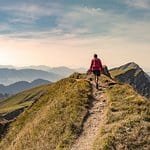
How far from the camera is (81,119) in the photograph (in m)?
38.9

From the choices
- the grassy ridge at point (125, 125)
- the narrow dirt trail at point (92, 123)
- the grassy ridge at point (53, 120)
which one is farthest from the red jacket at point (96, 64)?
the grassy ridge at point (125, 125)

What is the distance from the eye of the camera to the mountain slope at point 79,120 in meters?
33.5

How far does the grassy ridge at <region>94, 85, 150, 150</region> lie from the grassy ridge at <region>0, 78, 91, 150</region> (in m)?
3.20

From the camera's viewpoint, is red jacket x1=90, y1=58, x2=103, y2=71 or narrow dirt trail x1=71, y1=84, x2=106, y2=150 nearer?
narrow dirt trail x1=71, y1=84, x2=106, y2=150

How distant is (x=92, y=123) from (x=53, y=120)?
4810mm

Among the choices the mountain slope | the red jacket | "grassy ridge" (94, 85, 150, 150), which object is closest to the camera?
"grassy ridge" (94, 85, 150, 150)

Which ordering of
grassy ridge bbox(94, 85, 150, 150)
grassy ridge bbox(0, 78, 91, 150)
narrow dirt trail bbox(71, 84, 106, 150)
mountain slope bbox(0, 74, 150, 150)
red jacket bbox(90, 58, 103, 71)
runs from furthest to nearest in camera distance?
red jacket bbox(90, 58, 103, 71) < grassy ridge bbox(0, 78, 91, 150) < narrow dirt trail bbox(71, 84, 106, 150) < mountain slope bbox(0, 74, 150, 150) < grassy ridge bbox(94, 85, 150, 150)

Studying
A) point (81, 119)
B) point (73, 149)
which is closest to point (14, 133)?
point (81, 119)

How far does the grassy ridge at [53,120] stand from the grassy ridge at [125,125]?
3.20 metres

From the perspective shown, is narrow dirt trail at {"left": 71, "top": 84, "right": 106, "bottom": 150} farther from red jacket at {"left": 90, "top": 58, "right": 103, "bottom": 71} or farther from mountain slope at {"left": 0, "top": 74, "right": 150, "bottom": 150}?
red jacket at {"left": 90, "top": 58, "right": 103, "bottom": 71}

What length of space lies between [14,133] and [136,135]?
58.0ft

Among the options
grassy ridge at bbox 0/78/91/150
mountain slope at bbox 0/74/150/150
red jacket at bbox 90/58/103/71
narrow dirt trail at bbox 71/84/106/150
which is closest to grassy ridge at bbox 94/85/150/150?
mountain slope at bbox 0/74/150/150

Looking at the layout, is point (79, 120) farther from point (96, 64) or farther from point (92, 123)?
point (96, 64)

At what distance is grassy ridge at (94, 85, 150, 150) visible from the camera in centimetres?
3231
